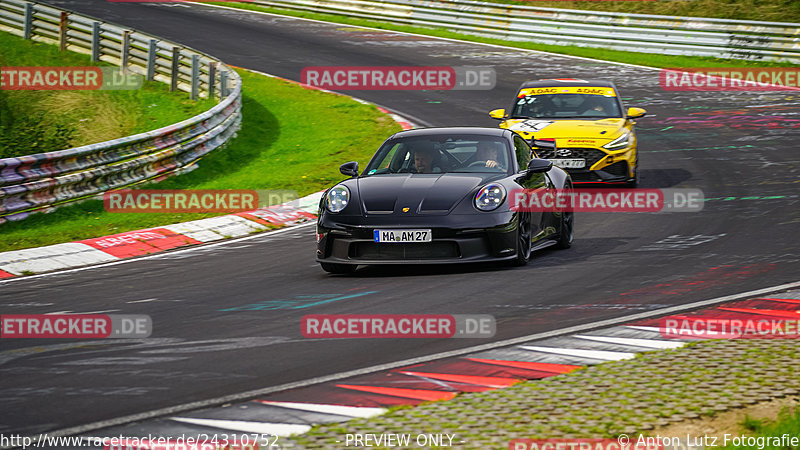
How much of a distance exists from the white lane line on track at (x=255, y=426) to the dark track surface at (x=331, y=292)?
48cm

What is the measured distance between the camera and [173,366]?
6602mm

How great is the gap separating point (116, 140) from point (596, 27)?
19990 mm

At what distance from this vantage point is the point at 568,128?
49.7ft

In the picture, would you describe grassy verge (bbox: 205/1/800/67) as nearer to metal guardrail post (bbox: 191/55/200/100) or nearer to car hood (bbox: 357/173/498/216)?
metal guardrail post (bbox: 191/55/200/100)

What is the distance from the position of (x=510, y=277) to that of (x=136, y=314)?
3.24 m

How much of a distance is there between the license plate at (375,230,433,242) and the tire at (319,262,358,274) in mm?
755

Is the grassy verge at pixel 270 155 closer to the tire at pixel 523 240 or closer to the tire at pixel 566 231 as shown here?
the tire at pixel 566 231

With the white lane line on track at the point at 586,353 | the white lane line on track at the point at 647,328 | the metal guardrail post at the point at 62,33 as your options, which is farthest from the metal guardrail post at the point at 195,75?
the white lane line on track at the point at 586,353

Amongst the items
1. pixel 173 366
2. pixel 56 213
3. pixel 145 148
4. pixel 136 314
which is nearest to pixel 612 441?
pixel 173 366

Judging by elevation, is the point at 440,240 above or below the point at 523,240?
above

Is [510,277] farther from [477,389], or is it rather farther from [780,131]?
[780,131]

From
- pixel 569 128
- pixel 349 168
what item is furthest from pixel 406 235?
pixel 569 128
